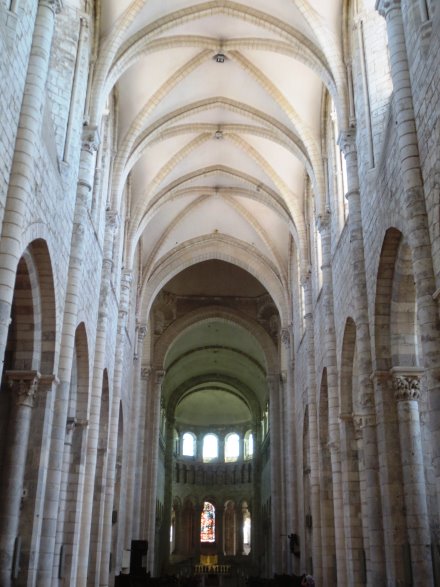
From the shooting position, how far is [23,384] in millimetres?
12297

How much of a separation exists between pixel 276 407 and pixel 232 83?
1633 centimetres

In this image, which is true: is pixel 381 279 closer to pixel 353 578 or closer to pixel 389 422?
pixel 389 422

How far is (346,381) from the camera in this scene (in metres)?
17.4

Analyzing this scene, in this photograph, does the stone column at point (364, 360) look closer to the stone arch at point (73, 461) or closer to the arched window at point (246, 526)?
the stone arch at point (73, 461)

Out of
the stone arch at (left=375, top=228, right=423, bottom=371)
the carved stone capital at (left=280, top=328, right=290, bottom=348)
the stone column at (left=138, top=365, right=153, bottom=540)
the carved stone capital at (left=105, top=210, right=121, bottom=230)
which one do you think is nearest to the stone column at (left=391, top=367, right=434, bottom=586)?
the stone arch at (left=375, top=228, right=423, bottom=371)

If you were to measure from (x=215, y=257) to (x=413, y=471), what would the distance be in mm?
20408

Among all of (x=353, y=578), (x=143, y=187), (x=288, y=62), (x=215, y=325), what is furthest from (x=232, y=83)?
(x=215, y=325)

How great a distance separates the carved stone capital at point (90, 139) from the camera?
15.7 meters

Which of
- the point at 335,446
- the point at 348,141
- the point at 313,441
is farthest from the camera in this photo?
the point at 313,441

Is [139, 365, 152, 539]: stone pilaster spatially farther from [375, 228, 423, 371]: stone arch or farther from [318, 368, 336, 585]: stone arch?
[375, 228, 423, 371]: stone arch

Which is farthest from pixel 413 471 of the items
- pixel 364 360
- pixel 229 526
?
pixel 229 526

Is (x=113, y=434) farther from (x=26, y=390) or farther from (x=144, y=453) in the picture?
(x=144, y=453)

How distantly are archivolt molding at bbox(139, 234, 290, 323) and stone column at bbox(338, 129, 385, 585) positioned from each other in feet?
47.9

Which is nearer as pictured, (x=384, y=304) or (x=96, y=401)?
(x=384, y=304)
